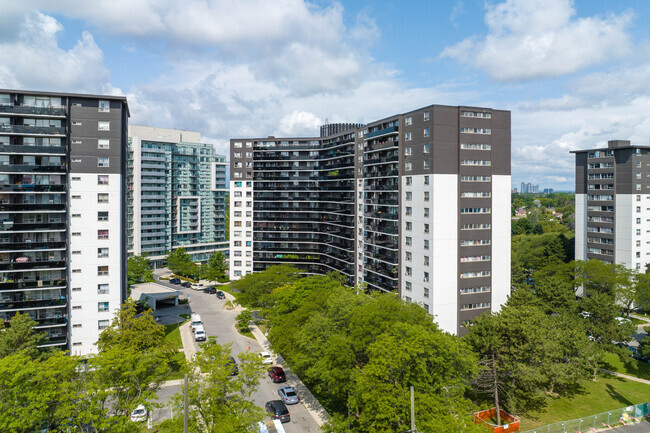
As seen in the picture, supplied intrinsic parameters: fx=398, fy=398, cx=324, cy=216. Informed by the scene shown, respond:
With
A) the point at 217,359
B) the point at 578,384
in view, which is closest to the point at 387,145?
the point at 578,384

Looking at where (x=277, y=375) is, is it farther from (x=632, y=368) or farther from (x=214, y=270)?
(x=214, y=270)

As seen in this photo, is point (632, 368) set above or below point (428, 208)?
below

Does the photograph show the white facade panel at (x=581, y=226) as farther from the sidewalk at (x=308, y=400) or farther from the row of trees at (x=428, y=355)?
the sidewalk at (x=308, y=400)

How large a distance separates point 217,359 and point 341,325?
13790 mm

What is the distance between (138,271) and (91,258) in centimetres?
4627

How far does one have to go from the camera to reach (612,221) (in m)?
81.7

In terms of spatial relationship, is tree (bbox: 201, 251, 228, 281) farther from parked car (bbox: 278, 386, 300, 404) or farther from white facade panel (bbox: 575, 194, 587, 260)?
white facade panel (bbox: 575, 194, 587, 260)

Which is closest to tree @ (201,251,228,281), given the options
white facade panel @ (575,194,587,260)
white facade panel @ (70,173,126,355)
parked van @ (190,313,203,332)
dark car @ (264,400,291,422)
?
parked van @ (190,313,203,332)

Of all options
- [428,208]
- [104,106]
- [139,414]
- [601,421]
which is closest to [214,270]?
[104,106]

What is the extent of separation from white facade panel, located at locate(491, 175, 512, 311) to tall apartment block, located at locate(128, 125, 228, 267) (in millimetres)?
94957

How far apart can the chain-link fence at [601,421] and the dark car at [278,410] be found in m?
22.1

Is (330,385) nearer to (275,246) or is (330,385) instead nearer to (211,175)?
(275,246)

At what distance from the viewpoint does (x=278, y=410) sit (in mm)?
38688

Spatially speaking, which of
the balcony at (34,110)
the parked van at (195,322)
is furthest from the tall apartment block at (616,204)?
the balcony at (34,110)
